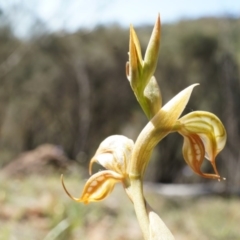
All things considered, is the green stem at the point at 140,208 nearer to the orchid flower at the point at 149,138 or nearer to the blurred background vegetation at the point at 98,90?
the orchid flower at the point at 149,138

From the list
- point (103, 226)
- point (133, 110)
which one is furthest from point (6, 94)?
point (103, 226)

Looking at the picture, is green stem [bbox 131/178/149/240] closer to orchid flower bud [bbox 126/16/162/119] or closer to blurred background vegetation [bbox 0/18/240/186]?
orchid flower bud [bbox 126/16/162/119]

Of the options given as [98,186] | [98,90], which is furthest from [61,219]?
[98,90]

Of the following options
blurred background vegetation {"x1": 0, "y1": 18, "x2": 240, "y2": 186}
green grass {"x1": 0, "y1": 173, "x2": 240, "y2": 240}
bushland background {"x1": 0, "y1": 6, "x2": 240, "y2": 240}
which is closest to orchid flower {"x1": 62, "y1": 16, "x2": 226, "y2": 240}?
green grass {"x1": 0, "y1": 173, "x2": 240, "y2": 240}

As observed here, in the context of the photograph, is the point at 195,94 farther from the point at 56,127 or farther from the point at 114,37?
the point at 56,127

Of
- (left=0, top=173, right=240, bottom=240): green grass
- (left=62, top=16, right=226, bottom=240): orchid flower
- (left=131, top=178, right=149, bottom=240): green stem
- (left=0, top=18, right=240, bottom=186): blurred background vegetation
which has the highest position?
(left=62, top=16, right=226, bottom=240): orchid flower

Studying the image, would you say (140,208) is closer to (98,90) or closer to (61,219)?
(61,219)

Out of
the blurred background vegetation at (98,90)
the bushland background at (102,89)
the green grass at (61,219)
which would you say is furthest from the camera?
the blurred background vegetation at (98,90)

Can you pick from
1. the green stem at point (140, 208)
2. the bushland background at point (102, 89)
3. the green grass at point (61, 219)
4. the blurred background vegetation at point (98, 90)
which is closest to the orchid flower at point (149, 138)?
the green stem at point (140, 208)
